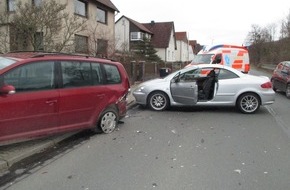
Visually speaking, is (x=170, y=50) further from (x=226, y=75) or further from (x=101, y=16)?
(x=226, y=75)

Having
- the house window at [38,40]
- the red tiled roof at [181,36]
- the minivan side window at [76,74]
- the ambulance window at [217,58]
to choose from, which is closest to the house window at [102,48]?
the house window at [38,40]

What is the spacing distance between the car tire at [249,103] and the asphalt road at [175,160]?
4.79ft

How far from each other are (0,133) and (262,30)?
83.5 m

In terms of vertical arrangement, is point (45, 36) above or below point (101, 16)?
below

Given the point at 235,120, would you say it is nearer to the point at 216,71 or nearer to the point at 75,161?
the point at 216,71

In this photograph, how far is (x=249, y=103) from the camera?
10.6m

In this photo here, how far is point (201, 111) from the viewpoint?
35.9 ft

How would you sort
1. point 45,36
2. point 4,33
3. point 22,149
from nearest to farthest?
point 22,149 < point 45,36 < point 4,33

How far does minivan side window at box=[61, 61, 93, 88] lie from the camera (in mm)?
6609

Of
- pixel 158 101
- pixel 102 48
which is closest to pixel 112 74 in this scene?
pixel 158 101

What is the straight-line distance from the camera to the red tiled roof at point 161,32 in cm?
5625

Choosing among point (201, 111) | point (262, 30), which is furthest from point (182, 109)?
point (262, 30)

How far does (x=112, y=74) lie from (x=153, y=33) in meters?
51.2

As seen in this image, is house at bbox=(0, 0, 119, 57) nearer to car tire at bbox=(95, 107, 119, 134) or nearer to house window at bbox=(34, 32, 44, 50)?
house window at bbox=(34, 32, 44, 50)
